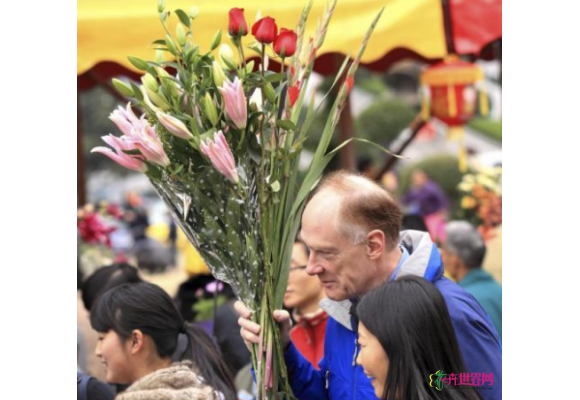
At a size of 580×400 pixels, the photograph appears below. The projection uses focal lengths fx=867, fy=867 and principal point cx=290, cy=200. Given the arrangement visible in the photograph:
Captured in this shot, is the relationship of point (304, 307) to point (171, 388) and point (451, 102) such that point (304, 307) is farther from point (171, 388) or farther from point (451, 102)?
point (451, 102)

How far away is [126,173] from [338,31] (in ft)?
55.2

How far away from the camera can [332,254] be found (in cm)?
219

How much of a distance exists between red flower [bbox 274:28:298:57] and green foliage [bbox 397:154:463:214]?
9.47 meters

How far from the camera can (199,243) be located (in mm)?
2025

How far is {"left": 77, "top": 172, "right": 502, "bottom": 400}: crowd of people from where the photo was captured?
1.97 metres

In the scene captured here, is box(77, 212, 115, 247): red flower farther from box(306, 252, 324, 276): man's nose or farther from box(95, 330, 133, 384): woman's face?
Result: box(306, 252, 324, 276): man's nose

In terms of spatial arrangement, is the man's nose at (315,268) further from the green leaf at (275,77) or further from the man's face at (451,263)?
the man's face at (451,263)

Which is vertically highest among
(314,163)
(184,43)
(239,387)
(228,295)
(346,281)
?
(184,43)

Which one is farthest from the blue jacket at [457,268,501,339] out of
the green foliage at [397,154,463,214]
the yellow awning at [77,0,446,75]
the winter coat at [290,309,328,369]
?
the green foliage at [397,154,463,214]
